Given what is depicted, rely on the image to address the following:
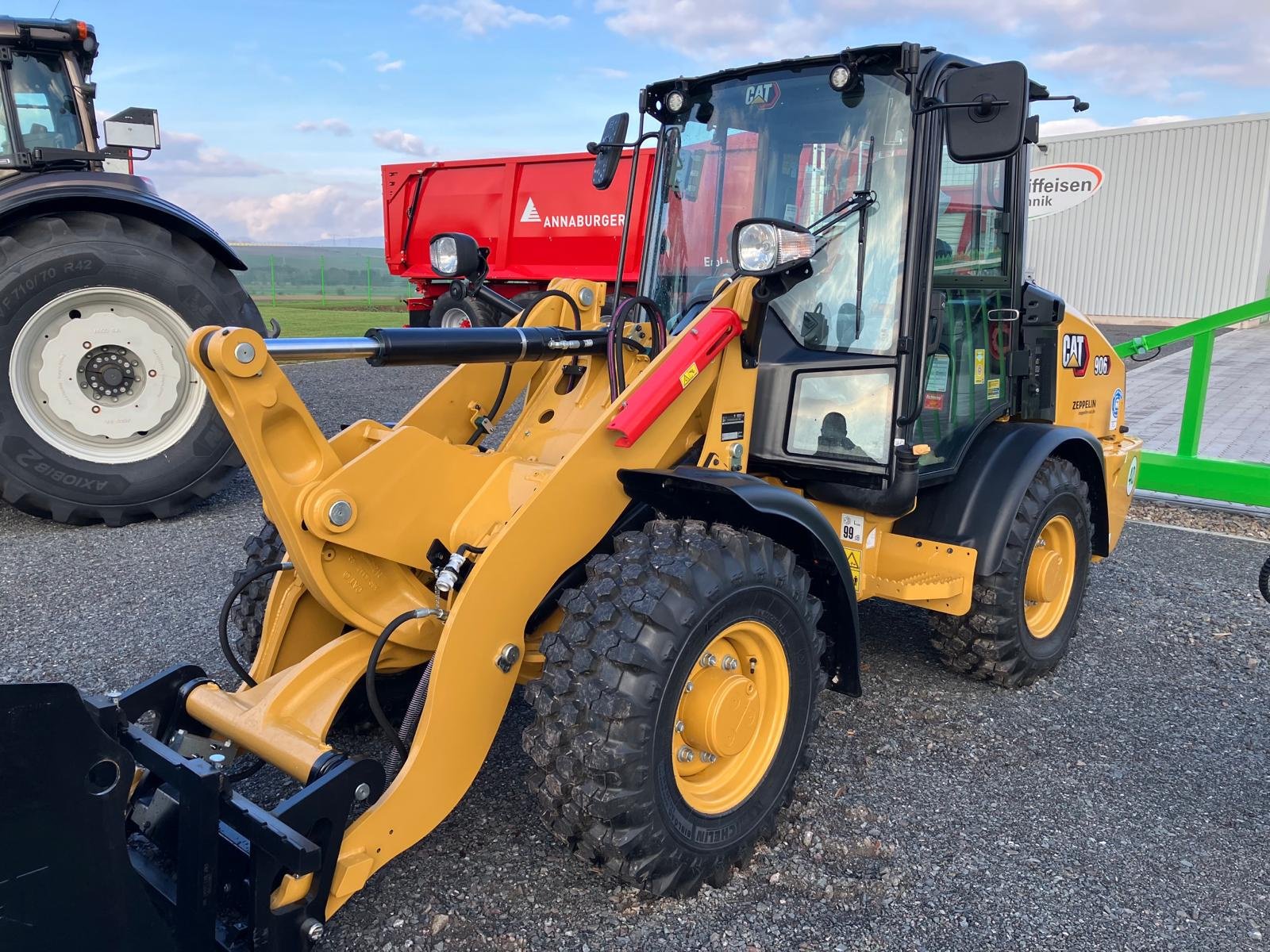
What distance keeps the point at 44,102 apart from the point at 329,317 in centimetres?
1589

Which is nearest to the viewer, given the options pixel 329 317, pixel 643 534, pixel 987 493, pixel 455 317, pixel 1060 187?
pixel 643 534

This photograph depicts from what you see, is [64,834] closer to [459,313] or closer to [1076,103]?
[1076,103]

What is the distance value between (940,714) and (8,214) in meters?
5.76

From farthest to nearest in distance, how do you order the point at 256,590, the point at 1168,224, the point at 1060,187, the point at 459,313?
the point at 1168,224 → the point at 459,313 → the point at 1060,187 → the point at 256,590

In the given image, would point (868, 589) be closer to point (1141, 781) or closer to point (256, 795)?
point (1141, 781)

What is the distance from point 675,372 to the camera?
9.45 feet

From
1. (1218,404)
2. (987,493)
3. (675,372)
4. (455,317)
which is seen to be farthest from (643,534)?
(455,317)

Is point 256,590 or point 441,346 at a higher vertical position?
point 441,346

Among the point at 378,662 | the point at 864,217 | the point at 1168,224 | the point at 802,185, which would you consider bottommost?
the point at 378,662

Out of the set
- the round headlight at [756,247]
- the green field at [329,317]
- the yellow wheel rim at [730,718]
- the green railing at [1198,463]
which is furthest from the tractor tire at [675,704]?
the green field at [329,317]

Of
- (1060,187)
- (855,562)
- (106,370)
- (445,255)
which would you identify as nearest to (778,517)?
(855,562)

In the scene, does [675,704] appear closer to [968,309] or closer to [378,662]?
[378,662]

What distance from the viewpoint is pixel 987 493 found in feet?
12.1

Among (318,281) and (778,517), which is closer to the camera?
(778,517)
